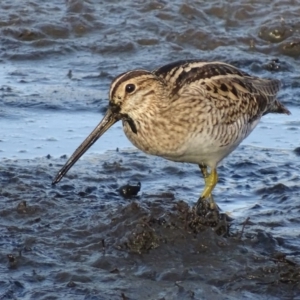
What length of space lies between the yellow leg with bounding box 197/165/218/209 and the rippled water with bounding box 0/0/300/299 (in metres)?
0.19

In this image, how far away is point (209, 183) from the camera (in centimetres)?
704

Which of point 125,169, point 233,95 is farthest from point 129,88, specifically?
point 125,169

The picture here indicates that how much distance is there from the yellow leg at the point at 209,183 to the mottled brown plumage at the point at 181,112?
0.6 inches

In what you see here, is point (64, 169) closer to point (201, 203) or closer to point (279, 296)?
point (201, 203)

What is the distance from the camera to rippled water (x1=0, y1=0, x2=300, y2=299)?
568cm

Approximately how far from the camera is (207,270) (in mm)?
5785

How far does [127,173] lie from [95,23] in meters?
3.54

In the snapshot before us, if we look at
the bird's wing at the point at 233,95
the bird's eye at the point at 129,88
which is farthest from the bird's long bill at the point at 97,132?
the bird's wing at the point at 233,95

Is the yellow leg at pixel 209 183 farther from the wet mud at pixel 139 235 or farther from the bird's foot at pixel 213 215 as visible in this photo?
the wet mud at pixel 139 235

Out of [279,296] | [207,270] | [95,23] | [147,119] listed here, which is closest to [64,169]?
[147,119]

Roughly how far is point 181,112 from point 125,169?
1.23 metres

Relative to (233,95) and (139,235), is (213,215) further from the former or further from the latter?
(233,95)

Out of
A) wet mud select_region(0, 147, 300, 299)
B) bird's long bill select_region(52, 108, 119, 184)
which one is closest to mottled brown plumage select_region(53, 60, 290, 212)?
bird's long bill select_region(52, 108, 119, 184)

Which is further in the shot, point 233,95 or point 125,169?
point 125,169
